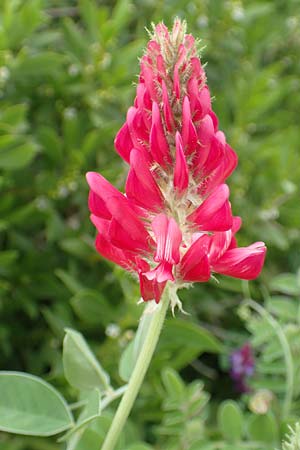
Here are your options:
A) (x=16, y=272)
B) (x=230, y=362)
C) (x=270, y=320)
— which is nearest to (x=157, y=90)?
(x=270, y=320)

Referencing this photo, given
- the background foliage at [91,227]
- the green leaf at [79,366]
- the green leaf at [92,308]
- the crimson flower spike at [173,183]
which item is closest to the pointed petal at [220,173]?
the crimson flower spike at [173,183]

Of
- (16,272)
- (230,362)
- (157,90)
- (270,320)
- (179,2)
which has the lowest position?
(230,362)

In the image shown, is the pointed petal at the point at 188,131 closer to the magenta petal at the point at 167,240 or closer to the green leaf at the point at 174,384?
the magenta petal at the point at 167,240

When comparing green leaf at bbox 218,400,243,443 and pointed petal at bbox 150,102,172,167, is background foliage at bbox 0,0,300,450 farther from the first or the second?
pointed petal at bbox 150,102,172,167

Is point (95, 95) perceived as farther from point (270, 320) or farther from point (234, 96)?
point (270, 320)

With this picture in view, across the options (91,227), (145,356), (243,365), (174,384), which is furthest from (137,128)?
(243,365)

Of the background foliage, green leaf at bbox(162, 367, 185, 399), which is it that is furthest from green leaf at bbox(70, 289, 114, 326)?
green leaf at bbox(162, 367, 185, 399)
